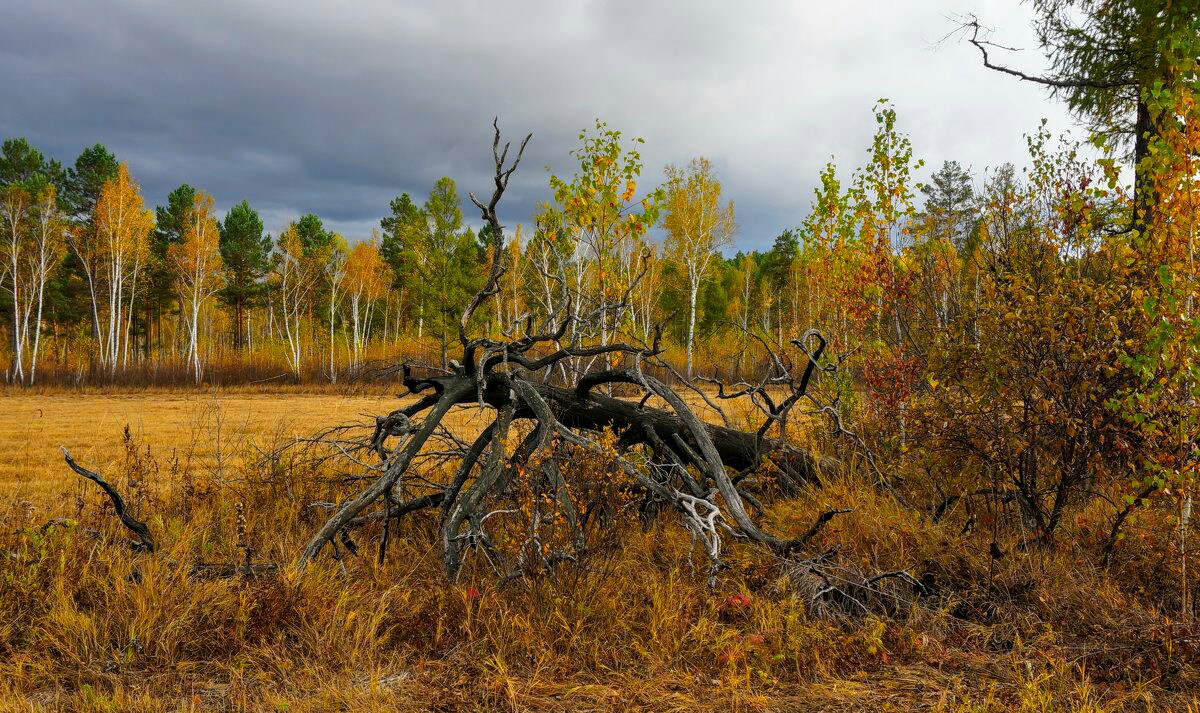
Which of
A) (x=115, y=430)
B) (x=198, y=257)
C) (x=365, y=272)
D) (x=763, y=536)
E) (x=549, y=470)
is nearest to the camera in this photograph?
(x=763, y=536)

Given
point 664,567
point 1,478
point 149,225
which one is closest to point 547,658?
point 664,567

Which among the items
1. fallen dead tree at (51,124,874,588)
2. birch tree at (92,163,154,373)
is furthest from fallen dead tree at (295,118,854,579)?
birch tree at (92,163,154,373)

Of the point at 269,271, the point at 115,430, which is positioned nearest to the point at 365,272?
the point at 269,271

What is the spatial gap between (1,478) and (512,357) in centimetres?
725

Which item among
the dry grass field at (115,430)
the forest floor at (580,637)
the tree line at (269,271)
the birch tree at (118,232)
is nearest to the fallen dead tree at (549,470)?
the forest floor at (580,637)

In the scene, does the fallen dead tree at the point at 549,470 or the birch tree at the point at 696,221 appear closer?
the fallen dead tree at the point at 549,470

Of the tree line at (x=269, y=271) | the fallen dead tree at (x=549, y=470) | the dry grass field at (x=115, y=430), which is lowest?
the dry grass field at (x=115, y=430)

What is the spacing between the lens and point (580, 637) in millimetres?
2865

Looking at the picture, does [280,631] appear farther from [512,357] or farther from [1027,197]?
[1027,197]

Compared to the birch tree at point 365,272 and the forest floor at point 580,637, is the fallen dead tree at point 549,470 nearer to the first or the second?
the forest floor at point 580,637

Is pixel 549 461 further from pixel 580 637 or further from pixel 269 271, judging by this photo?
pixel 269 271

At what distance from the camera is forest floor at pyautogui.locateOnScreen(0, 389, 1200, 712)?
2.47 meters

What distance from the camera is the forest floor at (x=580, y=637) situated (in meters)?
2.47

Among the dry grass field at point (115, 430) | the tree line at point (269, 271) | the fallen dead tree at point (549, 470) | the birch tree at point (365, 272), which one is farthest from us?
the birch tree at point (365, 272)
